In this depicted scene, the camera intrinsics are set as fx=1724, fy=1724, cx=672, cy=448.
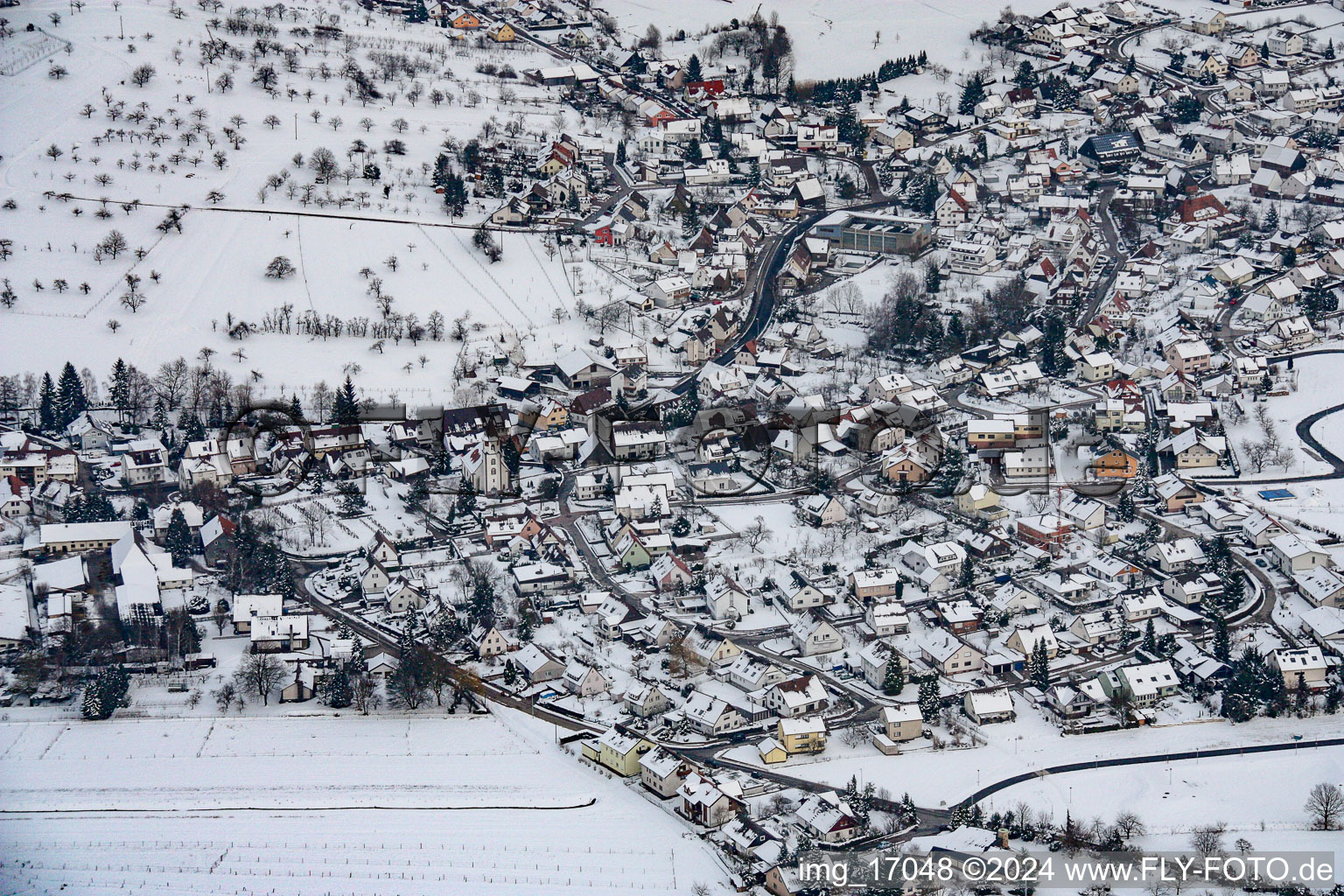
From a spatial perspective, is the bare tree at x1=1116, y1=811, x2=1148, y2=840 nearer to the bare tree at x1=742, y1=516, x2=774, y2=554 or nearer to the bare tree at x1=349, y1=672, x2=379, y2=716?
the bare tree at x1=742, y1=516, x2=774, y2=554

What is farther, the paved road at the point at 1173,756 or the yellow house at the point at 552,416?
the yellow house at the point at 552,416

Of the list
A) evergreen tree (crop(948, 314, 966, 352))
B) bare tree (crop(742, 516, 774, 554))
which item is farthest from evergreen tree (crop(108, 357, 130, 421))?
evergreen tree (crop(948, 314, 966, 352))

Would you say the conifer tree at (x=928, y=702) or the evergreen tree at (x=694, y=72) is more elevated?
the evergreen tree at (x=694, y=72)

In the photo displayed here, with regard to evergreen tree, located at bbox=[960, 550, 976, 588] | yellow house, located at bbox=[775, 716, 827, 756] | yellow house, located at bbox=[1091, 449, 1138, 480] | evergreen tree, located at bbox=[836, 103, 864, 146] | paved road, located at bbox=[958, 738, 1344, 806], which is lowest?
paved road, located at bbox=[958, 738, 1344, 806]

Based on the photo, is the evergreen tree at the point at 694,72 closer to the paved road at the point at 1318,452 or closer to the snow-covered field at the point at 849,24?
the snow-covered field at the point at 849,24

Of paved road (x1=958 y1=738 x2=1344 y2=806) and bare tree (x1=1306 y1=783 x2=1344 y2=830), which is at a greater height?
paved road (x1=958 y1=738 x2=1344 y2=806)

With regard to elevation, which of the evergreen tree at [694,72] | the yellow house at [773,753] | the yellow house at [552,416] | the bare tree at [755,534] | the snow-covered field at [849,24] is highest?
the snow-covered field at [849,24]

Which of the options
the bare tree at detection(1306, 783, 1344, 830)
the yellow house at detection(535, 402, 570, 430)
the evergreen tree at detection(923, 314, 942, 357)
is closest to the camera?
the bare tree at detection(1306, 783, 1344, 830)

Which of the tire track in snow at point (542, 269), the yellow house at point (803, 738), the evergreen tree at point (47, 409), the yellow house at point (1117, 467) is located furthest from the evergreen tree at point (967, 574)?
the evergreen tree at point (47, 409)
